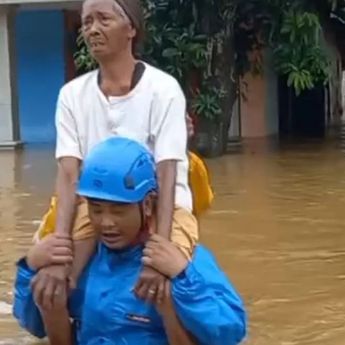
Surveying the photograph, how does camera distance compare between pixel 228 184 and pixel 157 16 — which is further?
pixel 157 16

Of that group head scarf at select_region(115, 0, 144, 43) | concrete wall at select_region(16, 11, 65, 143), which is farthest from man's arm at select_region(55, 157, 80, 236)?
concrete wall at select_region(16, 11, 65, 143)

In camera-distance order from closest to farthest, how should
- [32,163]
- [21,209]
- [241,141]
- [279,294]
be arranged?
1. [279,294]
2. [21,209]
3. [32,163]
4. [241,141]

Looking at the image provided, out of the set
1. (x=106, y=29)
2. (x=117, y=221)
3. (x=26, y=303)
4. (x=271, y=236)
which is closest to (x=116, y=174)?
(x=117, y=221)

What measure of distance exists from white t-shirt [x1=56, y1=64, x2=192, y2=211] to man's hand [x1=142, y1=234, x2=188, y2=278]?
1.35 ft

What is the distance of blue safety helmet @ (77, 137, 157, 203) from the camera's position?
3492 millimetres

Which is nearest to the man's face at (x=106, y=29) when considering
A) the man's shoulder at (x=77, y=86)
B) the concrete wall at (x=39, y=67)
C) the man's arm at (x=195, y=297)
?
the man's shoulder at (x=77, y=86)

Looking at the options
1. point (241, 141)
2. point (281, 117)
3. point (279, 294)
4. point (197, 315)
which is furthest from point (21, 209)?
point (281, 117)

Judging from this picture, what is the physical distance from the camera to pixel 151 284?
11.6 ft

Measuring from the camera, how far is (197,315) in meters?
3.55

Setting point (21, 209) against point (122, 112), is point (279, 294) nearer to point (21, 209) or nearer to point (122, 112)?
point (122, 112)

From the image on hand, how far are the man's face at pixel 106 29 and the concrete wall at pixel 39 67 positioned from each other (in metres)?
16.6

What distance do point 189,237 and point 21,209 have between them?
20.0 feet

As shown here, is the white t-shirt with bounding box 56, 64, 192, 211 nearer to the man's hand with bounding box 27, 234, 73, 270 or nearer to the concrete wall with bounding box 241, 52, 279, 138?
the man's hand with bounding box 27, 234, 73, 270

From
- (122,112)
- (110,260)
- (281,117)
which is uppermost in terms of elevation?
(122,112)
